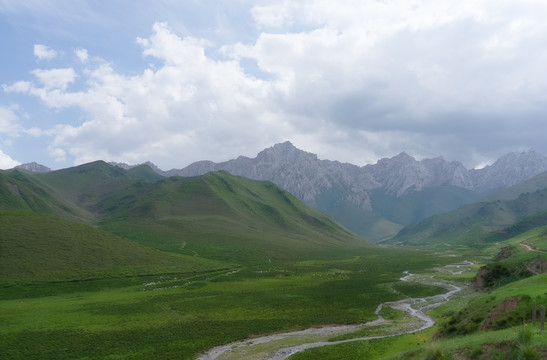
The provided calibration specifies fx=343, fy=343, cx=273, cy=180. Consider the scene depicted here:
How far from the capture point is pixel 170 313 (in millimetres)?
75438

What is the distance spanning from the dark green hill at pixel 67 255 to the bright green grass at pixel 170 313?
46.1 ft

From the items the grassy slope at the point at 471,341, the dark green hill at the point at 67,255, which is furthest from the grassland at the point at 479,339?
the dark green hill at the point at 67,255

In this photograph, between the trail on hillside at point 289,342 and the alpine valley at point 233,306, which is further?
the trail on hillside at point 289,342

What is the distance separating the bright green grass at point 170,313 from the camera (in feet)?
176

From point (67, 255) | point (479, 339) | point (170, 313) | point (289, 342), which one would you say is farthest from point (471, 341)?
point (67, 255)

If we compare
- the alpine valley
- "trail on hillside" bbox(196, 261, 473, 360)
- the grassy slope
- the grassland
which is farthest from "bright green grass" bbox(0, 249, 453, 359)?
the grassland

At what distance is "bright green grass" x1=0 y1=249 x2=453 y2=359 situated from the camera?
53562mm

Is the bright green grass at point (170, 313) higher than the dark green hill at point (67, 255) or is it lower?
lower

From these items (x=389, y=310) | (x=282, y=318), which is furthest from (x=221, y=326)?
(x=389, y=310)

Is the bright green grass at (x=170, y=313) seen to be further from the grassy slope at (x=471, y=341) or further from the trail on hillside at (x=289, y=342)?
the grassy slope at (x=471, y=341)

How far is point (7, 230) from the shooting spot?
132 m

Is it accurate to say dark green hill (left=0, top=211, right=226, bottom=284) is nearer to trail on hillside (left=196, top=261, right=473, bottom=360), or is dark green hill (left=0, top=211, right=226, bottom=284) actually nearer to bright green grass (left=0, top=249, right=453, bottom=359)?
bright green grass (left=0, top=249, right=453, bottom=359)

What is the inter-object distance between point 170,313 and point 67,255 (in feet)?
251

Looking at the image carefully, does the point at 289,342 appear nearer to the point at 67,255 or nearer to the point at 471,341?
the point at 471,341
